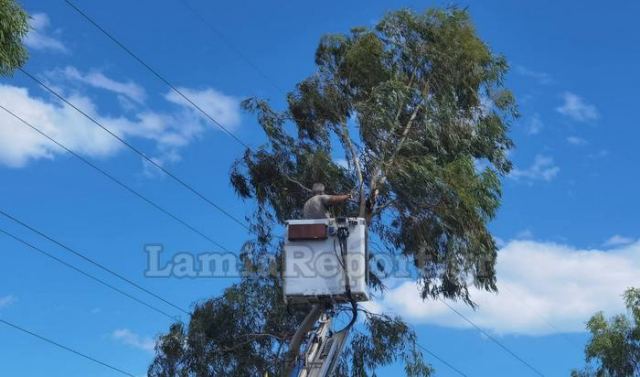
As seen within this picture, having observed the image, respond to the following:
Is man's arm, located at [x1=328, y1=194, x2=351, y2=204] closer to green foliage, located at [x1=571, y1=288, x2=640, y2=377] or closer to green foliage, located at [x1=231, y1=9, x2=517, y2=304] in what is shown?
green foliage, located at [x1=231, y1=9, x2=517, y2=304]

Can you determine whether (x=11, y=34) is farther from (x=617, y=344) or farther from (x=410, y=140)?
(x=617, y=344)

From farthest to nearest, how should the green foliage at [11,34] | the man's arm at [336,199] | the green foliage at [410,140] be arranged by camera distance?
Answer: the green foliage at [410,140], the man's arm at [336,199], the green foliage at [11,34]

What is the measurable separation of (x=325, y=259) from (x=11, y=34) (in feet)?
15.0

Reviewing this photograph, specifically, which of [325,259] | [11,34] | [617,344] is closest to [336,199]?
[325,259]

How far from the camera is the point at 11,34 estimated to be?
9430 mm

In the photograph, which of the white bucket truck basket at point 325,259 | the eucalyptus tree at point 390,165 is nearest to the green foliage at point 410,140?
the eucalyptus tree at point 390,165

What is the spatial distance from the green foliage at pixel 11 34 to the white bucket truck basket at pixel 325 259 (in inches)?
150

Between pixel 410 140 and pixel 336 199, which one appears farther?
pixel 410 140

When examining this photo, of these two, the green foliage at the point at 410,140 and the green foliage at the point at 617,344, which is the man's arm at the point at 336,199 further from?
the green foliage at the point at 617,344

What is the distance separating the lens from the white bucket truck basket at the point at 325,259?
398 inches

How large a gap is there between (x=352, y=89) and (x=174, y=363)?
28.1 feet

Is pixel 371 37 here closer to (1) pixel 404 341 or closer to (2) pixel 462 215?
(2) pixel 462 215

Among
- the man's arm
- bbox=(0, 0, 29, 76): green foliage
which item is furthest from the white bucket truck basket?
bbox=(0, 0, 29, 76): green foliage

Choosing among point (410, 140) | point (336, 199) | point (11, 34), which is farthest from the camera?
point (410, 140)
